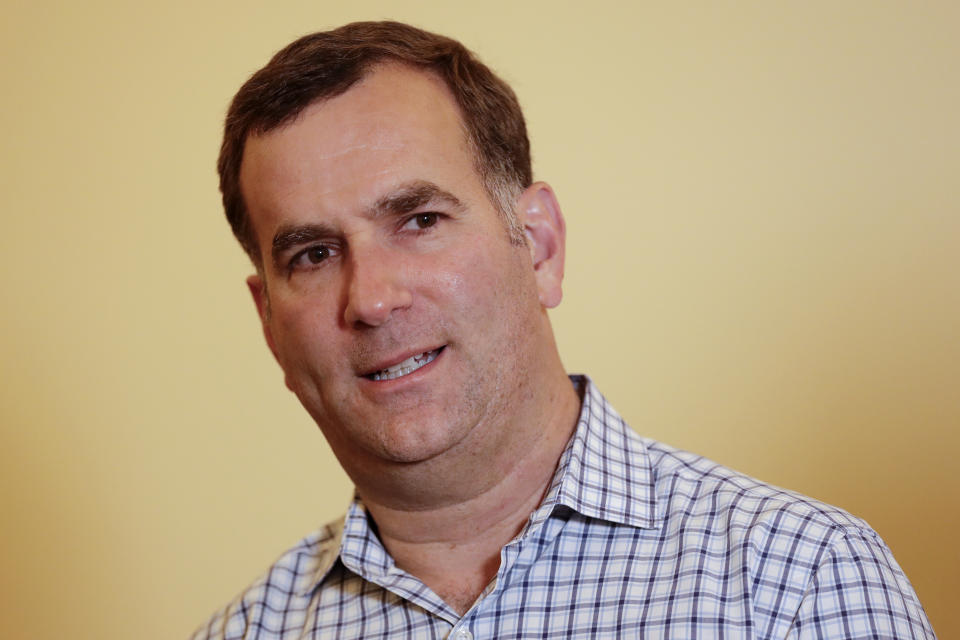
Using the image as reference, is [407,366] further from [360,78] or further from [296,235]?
[360,78]

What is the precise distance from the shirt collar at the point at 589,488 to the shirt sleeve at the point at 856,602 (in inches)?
9.9

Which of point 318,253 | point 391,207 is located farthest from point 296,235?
point 391,207

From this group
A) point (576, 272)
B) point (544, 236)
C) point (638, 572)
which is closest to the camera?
point (638, 572)

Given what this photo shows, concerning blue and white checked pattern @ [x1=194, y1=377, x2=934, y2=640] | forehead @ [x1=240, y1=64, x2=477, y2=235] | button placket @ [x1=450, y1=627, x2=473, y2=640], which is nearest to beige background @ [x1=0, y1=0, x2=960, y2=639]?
blue and white checked pattern @ [x1=194, y1=377, x2=934, y2=640]

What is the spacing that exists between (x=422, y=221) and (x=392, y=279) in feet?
0.36

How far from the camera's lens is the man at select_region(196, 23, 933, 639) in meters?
1.54

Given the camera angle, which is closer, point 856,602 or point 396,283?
point 856,602

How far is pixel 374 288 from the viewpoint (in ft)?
Result: 5.21

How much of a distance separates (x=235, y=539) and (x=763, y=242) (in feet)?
4.67

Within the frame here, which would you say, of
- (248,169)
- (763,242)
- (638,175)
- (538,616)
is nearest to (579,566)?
(538,616)

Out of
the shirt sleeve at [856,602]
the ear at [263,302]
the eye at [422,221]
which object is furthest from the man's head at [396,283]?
the shirt sleeve at [856,602]

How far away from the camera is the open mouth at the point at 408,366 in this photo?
1.64m

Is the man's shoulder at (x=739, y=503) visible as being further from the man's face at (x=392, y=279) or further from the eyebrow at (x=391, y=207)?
the eyebrow at (x=391, y=207)

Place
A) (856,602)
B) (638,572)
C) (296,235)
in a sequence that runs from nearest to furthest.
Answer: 1. (856,602)
2. (638,572)
3. (296,235)
